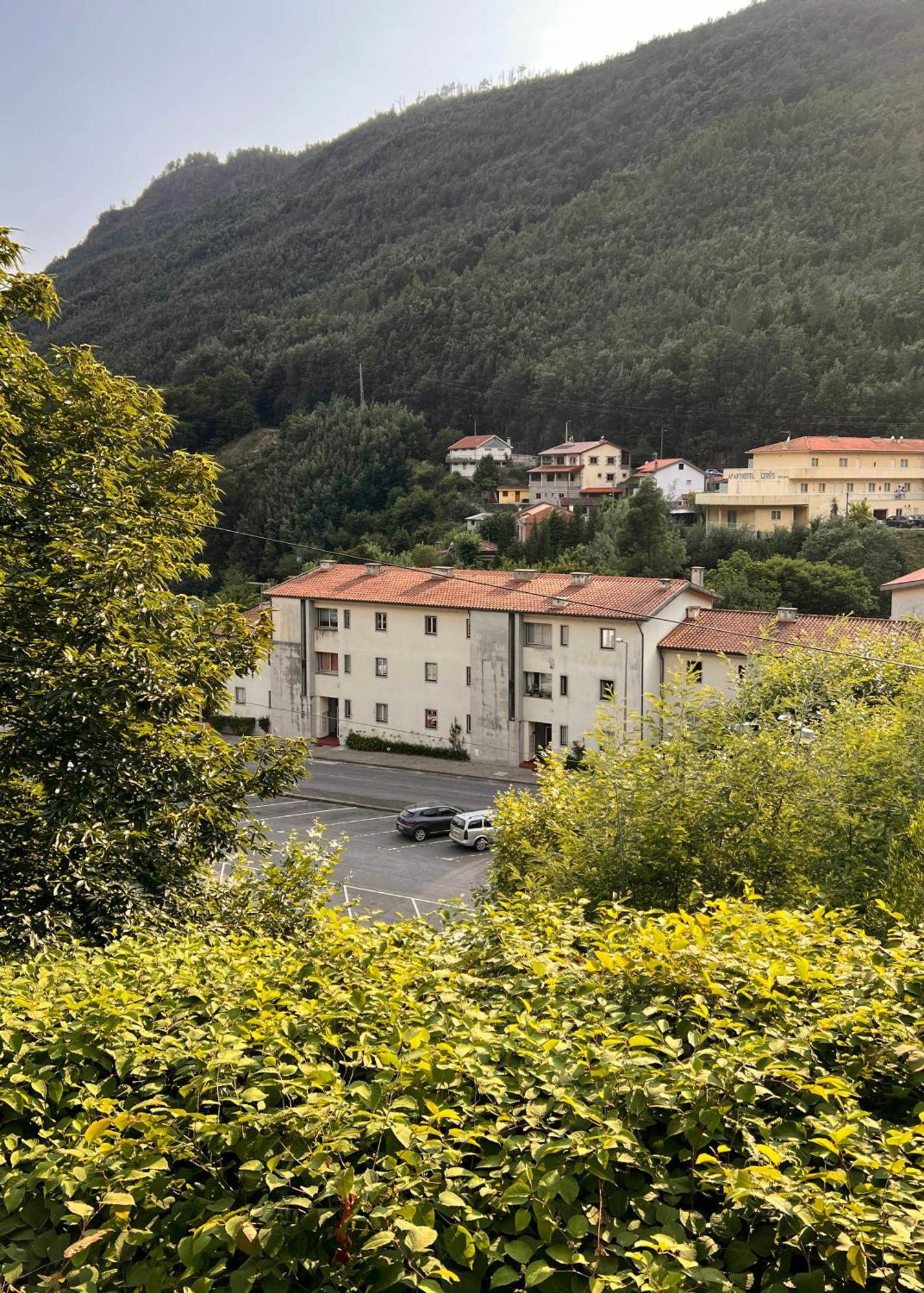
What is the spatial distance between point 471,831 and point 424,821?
1.89 meters

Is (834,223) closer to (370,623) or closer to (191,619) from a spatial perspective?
(370,623)

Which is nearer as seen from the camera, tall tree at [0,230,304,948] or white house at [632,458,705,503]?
tall tree at [0,230,304,948]

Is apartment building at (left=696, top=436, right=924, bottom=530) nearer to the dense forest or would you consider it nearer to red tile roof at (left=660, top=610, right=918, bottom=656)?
the dense forest

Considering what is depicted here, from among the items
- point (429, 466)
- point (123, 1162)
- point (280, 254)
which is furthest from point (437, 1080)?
point (280, 254)

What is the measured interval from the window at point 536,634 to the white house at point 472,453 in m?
64.4

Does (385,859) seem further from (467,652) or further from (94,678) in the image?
(94,678)

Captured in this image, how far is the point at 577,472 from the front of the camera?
305 feet

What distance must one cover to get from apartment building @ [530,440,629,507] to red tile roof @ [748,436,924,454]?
21200 millimetres

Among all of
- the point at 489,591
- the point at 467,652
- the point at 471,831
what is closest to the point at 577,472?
the point at 489,591

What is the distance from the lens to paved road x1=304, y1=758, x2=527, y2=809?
3353cm

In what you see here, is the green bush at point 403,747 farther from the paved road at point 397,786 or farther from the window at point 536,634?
the window at point 536,634

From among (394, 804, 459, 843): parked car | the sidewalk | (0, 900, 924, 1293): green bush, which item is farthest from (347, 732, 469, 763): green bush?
(0, 900, 924, 1293): green bush

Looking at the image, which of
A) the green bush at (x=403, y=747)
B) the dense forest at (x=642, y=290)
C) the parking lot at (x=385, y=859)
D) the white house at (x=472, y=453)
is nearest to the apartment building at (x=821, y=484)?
the dense forest at (x=642, y=290)

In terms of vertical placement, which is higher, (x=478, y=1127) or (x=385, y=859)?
(x=478, y=1127)
